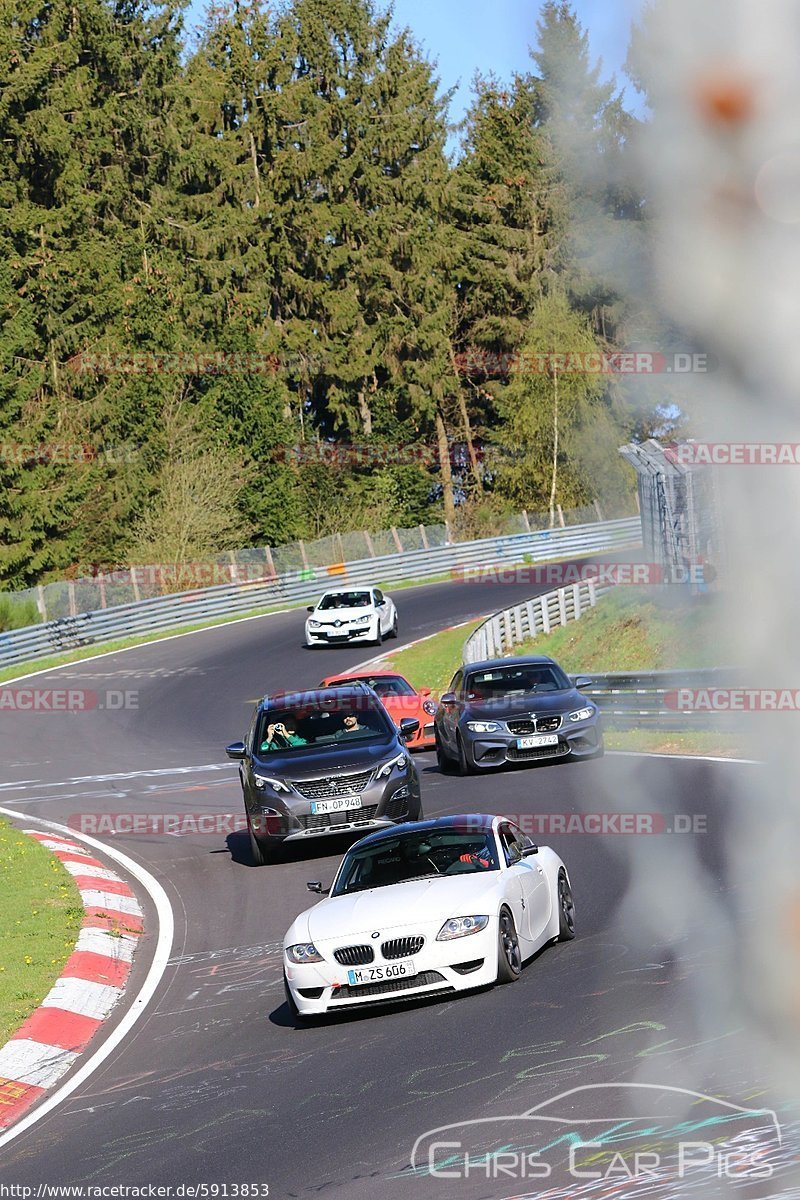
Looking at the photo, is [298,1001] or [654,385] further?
[298,1001]

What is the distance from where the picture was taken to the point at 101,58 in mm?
61906

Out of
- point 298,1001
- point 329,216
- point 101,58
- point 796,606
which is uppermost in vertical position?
point 101,58

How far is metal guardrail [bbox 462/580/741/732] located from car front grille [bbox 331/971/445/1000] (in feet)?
7.32

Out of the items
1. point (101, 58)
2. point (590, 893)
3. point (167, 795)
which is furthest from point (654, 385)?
point (101, 58)

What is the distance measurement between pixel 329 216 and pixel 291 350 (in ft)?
20.3

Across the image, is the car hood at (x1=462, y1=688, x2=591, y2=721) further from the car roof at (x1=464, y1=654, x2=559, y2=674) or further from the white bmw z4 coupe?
the white bmw z4 coupe

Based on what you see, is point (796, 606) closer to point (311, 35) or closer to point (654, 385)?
point (654, 385)

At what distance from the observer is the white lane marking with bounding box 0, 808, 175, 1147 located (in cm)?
845

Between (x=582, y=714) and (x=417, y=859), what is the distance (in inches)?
375

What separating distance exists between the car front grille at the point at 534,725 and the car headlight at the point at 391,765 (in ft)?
13.5

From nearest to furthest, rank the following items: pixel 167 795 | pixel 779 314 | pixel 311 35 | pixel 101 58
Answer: pixel 779 314 → pixel 167 795 → pixel 101 58 → pixel 311 35

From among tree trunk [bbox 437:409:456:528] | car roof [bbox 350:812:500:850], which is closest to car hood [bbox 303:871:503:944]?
car roof [bbox 350:812:500:850]

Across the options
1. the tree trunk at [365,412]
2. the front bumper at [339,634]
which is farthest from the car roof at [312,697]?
the tree trunk at [365,412]

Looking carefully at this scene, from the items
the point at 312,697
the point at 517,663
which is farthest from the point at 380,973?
the point at 517,663
